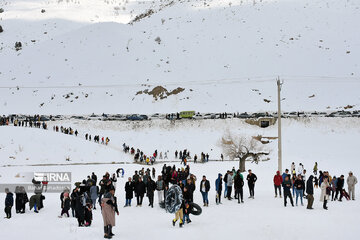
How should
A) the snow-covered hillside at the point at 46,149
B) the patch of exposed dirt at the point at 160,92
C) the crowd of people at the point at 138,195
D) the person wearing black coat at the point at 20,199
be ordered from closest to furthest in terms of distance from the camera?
1. the crowd of people at the point at 138,195
2. the person wearing black coat at the point at 20,199
3. the snow-covered hillside at the point at 46,149
4. the patch of exposed dirt at the point at 160,92

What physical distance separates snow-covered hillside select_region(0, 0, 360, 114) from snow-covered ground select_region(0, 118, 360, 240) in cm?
1387

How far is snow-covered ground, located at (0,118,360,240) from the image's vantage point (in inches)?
527

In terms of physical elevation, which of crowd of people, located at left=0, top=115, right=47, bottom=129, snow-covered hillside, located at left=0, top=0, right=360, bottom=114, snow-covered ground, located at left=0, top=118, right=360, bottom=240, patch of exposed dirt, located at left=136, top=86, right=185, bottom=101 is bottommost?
snow-covered ground, located at left=0, top=118, right=360, bottom=240

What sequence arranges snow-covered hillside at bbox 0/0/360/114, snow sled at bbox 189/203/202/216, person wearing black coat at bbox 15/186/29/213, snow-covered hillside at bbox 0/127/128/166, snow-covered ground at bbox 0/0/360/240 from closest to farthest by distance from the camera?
snow sled at bbox 189/203/202/216
snow-covered ground at bbox 0/0/360/240
person wearing black coat at bbox 15/186/29/213
snow-covered hillside at bbox 0/127/128/166
snow-covered hillside at bbox 0/0/360/114

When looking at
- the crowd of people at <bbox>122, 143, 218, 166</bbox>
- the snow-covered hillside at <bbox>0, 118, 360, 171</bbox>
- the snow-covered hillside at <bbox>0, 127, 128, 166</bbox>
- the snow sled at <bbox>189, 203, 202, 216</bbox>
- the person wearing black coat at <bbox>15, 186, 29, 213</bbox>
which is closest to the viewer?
the snow sled at <bbox>189, 203, 202, 216</bbox>

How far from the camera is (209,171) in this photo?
116 feet

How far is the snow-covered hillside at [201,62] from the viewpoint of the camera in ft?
236

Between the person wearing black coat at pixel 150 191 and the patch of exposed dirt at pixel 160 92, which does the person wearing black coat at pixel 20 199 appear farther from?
the patch of exposed dirt at pixel 160 92

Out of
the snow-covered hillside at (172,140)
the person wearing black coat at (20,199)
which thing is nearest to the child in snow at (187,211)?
the person wearing black coat at (20,199)

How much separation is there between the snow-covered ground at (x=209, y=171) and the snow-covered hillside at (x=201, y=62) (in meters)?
13.9

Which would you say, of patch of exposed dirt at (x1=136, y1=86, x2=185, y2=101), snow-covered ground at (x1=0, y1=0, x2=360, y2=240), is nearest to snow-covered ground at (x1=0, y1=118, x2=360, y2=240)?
snow-covered ground at (x1=0, y1=0, x2=360, y2=240)

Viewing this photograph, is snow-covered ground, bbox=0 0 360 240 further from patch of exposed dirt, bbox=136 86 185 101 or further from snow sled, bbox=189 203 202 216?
patch of exposed dirt, bbox=136 86 185 101

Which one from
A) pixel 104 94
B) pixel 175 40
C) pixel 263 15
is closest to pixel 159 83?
pixel 104 94

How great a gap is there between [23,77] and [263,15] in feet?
179
